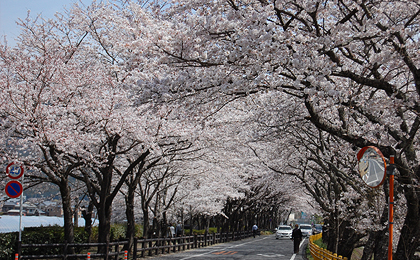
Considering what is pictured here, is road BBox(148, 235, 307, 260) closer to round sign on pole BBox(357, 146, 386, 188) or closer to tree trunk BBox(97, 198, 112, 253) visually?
tree trunk BBox(97, 198, 112, 253)

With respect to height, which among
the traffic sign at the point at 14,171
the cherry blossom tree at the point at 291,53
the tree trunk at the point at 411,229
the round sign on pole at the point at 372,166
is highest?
the cherry blossom tree at the point at 291,53

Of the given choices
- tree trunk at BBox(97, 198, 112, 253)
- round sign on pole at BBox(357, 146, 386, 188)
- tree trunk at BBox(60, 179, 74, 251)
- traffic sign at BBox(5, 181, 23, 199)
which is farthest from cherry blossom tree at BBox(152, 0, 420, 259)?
tree trunk at BBox(97, 198, 112, 253)

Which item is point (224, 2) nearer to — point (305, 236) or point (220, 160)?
point (220, 160)

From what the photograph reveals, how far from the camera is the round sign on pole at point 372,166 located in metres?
5.29

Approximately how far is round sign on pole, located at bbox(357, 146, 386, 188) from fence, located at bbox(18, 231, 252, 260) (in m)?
9.73

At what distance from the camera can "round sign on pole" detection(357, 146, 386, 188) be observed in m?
5.29

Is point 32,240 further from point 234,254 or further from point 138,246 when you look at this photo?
point 138,246

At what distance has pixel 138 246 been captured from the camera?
91.4ft

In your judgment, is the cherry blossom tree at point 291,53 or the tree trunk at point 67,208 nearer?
the cherry blossom tree at point 291,53

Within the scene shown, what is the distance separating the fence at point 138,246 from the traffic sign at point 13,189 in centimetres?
177

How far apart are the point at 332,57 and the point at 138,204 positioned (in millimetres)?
33943

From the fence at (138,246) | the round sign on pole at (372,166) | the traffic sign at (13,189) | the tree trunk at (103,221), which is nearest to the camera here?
the round sign on pole at (372,166)

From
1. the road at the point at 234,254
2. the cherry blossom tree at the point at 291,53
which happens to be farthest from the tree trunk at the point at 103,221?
the cherry blossom tree at the point at 291,53

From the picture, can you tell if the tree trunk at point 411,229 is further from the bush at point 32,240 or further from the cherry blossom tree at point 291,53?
the bush at point 32,240
